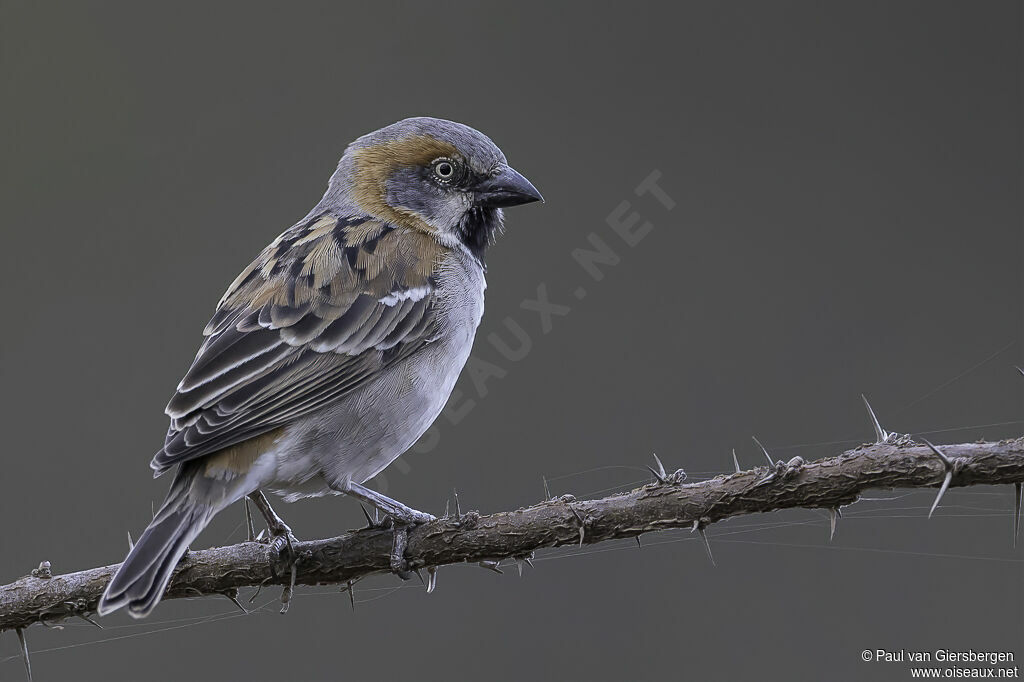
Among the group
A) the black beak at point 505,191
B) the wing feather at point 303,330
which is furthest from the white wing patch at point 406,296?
the black beak at point 505,191

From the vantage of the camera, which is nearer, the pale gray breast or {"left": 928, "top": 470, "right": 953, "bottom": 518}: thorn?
{"left": 928, "top": 470, "right": 953, "bottom": 518}: thorn

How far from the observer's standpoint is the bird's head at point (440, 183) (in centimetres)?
488

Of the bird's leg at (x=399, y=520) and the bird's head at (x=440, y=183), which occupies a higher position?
the bird's head at (x=440, y=183)

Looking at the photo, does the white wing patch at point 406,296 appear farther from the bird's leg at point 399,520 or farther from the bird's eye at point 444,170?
the bird's leg at point 399,520

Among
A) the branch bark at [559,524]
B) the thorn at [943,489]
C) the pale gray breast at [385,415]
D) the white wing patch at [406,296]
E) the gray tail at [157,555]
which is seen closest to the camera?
the thorn at [943,489]

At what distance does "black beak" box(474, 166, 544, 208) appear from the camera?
15.9 ft

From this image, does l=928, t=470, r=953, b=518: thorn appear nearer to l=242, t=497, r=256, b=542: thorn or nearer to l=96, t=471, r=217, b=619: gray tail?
l=96, t=471, r=217, b=619: gray tail

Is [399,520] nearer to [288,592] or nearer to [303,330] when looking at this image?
[288,592]

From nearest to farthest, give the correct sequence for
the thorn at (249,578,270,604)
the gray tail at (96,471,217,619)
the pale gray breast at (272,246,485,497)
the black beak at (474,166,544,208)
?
1. the gray tail at (96,471,217,619)
2. the thorn at (249,578,270,604)
3. the pale gray breast at (272,246,485,497)
4. the black beak at (474,166,544,208)

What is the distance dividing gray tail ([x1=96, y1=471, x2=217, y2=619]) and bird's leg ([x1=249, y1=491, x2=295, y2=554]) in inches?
10.9

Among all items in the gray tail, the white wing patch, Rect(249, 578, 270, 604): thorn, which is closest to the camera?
the gray tail

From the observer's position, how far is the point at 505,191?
4.88 metres

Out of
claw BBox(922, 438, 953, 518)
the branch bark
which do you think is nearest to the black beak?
the branch bark

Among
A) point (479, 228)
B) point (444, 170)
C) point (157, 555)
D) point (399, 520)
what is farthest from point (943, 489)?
point (444, 170)
